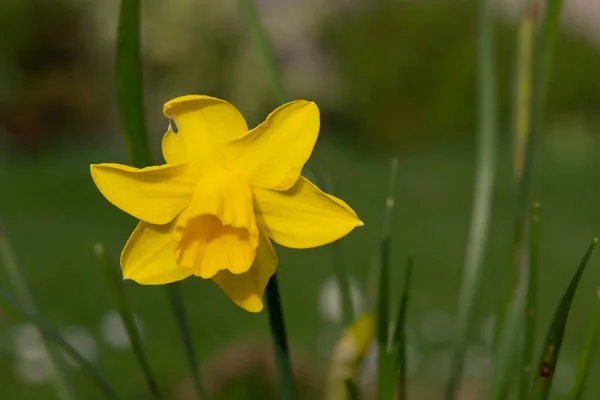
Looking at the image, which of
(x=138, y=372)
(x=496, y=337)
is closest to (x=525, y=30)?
(x=496, y=337)

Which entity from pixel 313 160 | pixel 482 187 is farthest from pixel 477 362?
pixel 482 187

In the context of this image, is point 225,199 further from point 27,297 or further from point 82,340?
point 82,340

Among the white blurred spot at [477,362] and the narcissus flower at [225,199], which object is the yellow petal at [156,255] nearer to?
the narcissus flower at [225,199]

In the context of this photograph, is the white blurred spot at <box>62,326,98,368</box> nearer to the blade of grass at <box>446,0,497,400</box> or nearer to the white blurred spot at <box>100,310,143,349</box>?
the white blurred spot at <box>100,310,143,349</box>

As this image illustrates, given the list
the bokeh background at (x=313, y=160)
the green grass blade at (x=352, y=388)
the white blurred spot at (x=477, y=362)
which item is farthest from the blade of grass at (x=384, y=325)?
the white blurred spot at (x=477, y=362)

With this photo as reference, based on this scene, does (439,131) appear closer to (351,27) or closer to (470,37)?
A: (470,37)
